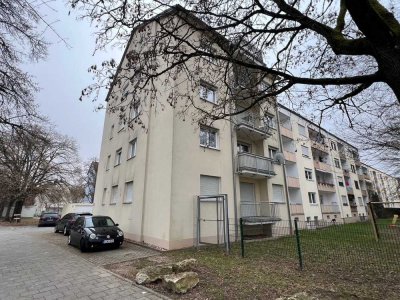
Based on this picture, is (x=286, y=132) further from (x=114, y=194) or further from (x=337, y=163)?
(x=337, y=163)

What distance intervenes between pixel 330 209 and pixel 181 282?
2934 centimetres

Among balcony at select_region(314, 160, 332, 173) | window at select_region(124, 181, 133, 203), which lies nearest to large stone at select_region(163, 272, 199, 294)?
window at select_region(124, 181, 133, 203)

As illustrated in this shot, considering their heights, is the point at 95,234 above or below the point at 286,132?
below

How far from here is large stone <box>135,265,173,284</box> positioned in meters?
6.33

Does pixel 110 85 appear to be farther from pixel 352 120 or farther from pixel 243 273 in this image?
pixel 352 120

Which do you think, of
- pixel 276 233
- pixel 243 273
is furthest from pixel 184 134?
pixel 276 233

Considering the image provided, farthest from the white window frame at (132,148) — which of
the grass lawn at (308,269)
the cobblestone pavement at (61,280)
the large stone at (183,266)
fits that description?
the large stone at (183,266)

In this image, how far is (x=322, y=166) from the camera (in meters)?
31.7

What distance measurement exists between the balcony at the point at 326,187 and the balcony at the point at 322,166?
173 centimetres

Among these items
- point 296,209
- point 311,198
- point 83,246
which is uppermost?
point 311,198

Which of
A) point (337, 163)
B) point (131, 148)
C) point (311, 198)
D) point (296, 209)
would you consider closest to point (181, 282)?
point (131, 148)

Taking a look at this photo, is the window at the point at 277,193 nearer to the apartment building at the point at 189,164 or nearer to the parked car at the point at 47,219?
the apartment building at the point at 189,164

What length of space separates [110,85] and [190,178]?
23.8 feet

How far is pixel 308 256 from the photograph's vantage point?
9.33 meters
